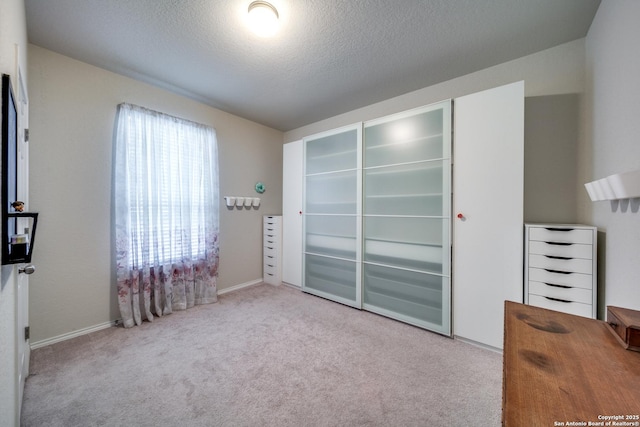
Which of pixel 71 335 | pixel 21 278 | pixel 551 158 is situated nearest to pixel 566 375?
pixel 551 158

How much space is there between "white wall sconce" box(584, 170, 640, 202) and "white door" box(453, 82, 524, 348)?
0.54 m

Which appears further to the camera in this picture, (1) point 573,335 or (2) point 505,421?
(1) point 573,335

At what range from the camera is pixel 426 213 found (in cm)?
242

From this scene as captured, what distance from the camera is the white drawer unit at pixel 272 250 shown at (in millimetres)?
3748

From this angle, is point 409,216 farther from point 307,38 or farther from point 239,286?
point 239,286

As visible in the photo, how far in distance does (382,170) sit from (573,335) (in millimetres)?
2086

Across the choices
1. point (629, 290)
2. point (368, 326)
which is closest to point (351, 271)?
point (368, 326)

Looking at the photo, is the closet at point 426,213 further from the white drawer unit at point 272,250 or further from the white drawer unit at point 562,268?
the white drawer unit at point 272,250

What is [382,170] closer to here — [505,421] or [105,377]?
[505,421]

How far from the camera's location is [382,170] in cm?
272

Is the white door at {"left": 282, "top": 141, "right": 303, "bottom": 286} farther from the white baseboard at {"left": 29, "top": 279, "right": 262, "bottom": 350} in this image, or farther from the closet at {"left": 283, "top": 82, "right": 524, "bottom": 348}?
the white baseboard at {"left": 29, "top": 279, "right": 262, "bottom": 350}

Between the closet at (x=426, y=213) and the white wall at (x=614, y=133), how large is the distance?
0.44 metres

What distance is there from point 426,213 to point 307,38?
1.91m

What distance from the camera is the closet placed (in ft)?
6.51
